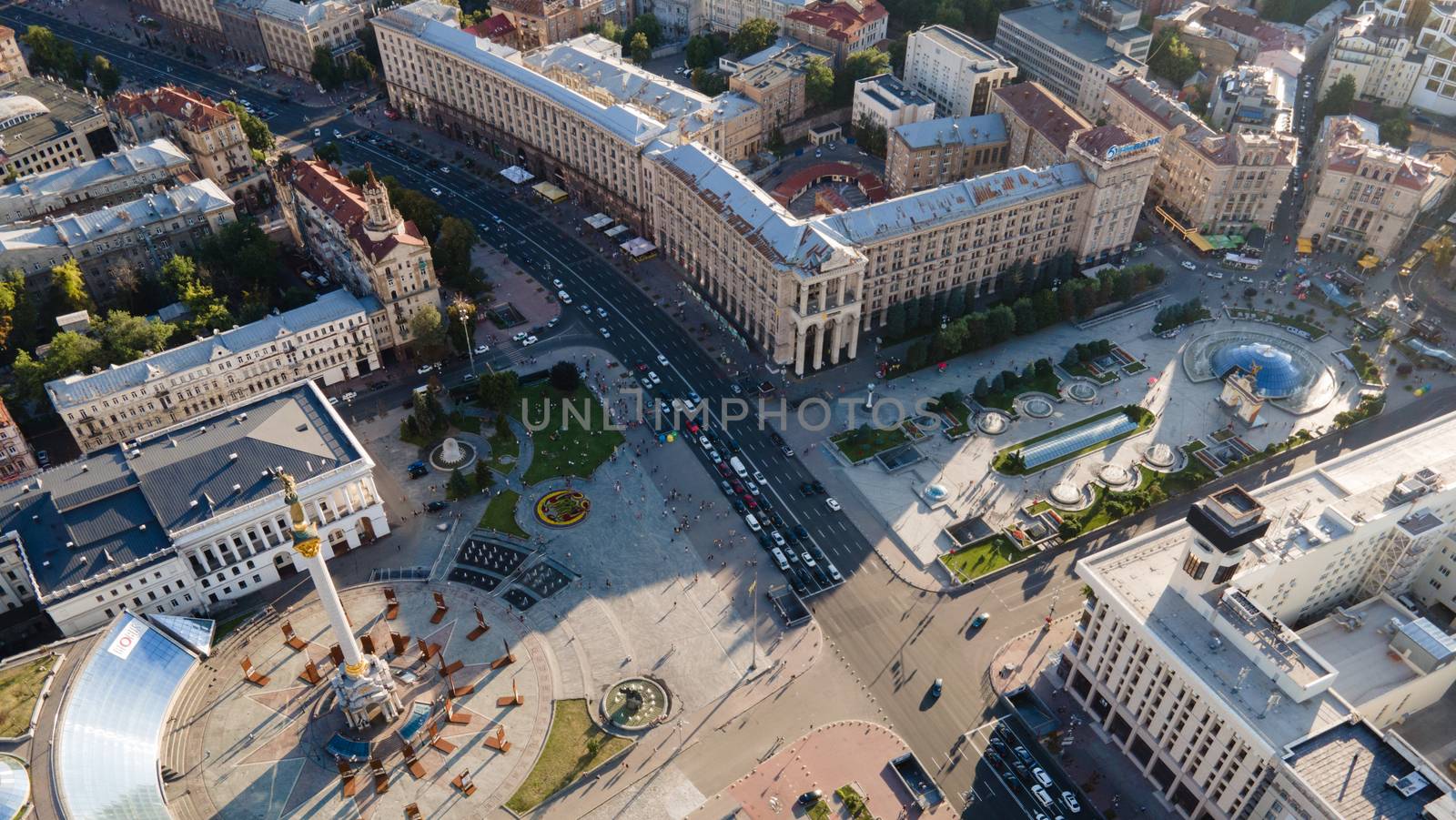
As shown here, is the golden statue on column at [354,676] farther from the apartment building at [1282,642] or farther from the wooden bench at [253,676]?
the apartment building at [1282,642]

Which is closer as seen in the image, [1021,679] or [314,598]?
[1021,679]

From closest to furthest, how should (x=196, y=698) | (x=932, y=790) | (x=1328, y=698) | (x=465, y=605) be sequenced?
(x=1328, y=698)
(x=932, y=790)
(x=196, y=698)
(x=465, y=605)

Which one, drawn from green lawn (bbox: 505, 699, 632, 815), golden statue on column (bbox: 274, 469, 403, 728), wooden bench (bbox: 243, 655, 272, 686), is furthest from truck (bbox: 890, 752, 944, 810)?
wooden bench (bbox: 243, 655, 272, 686)

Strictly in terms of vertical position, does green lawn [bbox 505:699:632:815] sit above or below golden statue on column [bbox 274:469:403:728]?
below

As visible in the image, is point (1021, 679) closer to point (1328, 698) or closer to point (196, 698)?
point (1328, 698)

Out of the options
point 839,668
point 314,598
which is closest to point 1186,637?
point 839,668

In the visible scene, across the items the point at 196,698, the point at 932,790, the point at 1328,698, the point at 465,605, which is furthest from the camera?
the point at 465,605

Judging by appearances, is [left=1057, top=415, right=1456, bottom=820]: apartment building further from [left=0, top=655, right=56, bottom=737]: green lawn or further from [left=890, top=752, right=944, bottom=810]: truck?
[left=0, top=655, right=56, bottom=737]: green lawn
